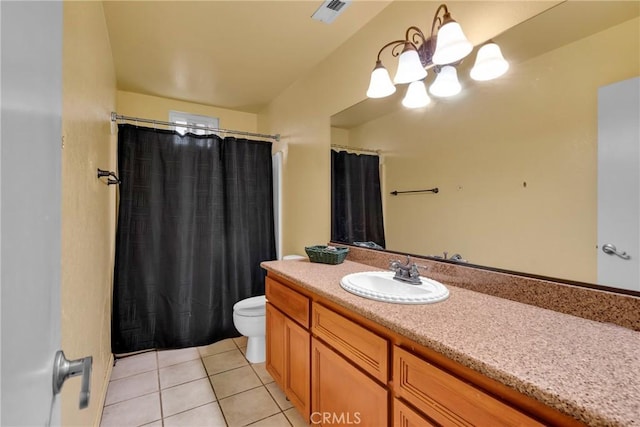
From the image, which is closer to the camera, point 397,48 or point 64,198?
point 64,198

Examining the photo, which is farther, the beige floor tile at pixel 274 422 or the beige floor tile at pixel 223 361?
the beige floor tile at pixel 223 361

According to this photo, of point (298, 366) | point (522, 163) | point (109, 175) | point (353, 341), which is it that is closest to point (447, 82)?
point (522, 163)

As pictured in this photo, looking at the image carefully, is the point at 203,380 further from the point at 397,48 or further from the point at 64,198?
the point at 397,48

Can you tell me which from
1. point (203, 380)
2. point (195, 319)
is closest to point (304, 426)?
point (203, 380)

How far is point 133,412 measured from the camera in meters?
1.65

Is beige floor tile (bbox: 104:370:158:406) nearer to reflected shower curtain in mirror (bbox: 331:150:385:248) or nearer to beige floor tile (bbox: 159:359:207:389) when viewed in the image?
beige floor tile (bbox: 159:359:207:389)

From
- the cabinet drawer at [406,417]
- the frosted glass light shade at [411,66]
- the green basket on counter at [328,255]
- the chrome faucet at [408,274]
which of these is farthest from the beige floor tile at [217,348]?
A: the frosted glass light shade at [411,66]

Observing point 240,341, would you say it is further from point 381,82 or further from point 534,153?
point 534,153

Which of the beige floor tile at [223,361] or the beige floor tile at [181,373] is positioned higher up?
the beige floor tile at [181,373]

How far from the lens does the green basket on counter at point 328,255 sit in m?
1.79

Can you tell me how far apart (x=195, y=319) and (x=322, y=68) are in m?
2.36

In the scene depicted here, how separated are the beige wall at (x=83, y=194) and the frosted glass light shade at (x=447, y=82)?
1.50 meters

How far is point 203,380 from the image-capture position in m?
1.97

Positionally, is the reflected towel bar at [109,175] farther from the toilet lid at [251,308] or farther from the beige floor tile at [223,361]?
the beige floor tile at [223,361]
